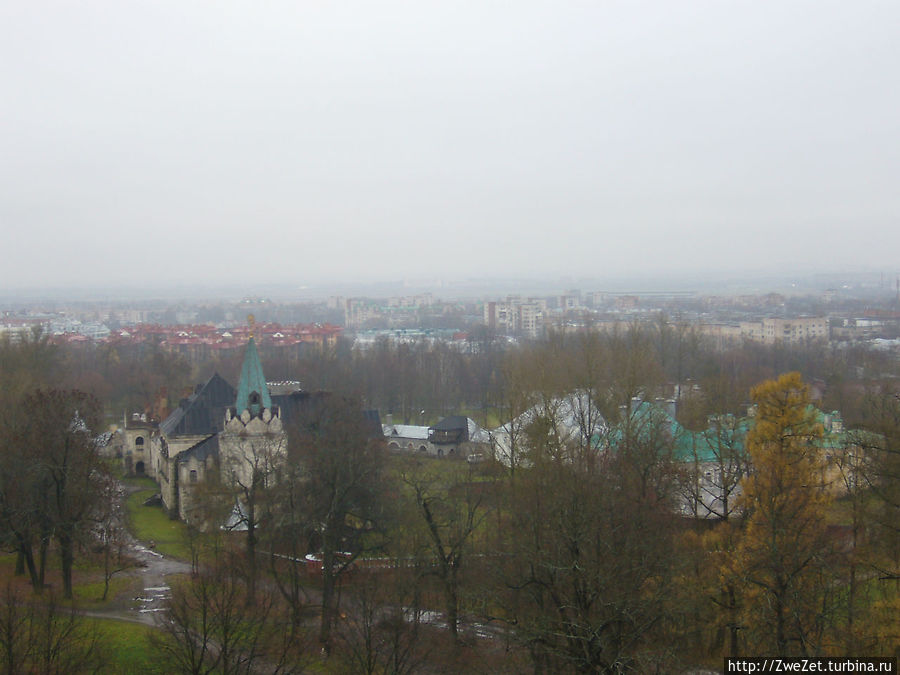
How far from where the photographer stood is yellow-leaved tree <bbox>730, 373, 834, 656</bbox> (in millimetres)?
14047

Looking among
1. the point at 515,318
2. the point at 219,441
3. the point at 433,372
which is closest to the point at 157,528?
the point at 219,441

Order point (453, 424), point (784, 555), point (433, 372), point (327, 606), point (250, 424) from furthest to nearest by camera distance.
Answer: point (433, 372), point (453, 424), point (250, 424), point (327, 606), point (784, 555)

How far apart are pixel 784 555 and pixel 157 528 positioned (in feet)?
72.2

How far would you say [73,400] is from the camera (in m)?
24.9

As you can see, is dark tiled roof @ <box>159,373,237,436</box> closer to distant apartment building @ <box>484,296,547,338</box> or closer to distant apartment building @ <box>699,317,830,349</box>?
distant apartment building @ <box>699,317,830,349</box>

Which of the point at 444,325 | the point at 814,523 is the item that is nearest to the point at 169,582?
the point at 814,523

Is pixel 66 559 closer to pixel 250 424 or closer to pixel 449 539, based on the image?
pixel 250 424

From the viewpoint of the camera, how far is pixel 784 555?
14578 mm

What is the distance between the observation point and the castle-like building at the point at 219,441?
26.2 m

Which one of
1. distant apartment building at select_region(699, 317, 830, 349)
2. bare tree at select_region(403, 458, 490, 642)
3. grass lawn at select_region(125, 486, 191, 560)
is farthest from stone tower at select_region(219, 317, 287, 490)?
distant apartment building at select_region(699, 317, 830, 349)

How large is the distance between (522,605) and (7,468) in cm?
1471

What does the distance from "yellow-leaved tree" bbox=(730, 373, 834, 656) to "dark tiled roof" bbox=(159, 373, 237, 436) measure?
2116cm

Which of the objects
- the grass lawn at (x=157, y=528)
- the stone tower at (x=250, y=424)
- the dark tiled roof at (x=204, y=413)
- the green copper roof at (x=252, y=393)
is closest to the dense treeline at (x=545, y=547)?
the stone tower at (x=250, y=424)

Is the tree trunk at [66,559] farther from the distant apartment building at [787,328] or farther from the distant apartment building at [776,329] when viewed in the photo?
the distant apartment building at [787,328]
